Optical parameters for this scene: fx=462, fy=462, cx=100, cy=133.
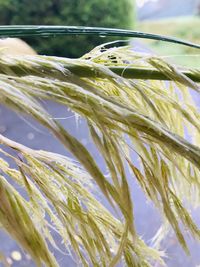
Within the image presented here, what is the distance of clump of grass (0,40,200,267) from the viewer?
0.35m

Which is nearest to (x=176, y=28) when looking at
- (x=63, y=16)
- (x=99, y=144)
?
(x=63, y=16)

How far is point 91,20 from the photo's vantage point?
340 centimetres

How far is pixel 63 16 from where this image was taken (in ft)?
10.9

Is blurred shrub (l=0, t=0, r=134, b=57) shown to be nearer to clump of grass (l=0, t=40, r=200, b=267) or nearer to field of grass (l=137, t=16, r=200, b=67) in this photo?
field of grass (l=137, t=16, r=200, b=67)

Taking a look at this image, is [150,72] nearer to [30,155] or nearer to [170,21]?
[30,155]

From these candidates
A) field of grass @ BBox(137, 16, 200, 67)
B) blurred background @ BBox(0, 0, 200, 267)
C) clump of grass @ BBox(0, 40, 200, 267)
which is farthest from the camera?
field of grass @ BBox(137, 16, 200, 67)

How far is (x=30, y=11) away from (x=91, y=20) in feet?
1.47

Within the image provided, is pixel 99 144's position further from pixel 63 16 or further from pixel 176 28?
pixel 176 28

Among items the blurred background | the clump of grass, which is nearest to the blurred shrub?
the blurred background

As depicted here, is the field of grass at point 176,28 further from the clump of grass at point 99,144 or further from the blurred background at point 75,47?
the clump of grass at point 99,144

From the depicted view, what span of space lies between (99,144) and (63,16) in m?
3.08

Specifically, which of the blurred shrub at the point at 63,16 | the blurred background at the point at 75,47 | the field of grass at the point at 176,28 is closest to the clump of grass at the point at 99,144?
the blurred background at the point at 75,47

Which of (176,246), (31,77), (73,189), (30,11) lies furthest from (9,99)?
(30,11)

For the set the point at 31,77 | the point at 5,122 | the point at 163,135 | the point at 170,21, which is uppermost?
the point at 170,21
